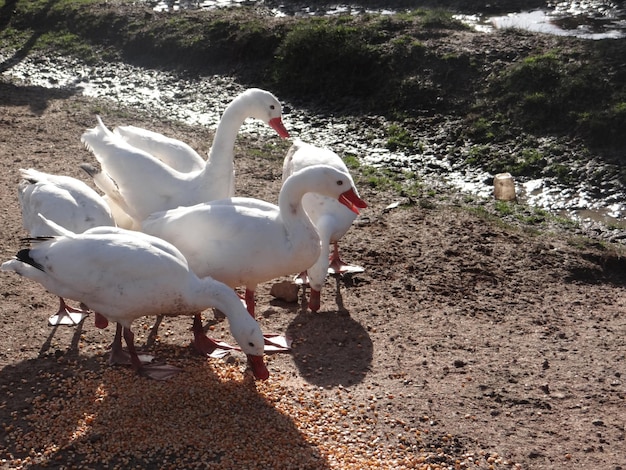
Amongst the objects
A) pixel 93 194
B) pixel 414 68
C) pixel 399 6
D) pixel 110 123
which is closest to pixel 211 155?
pixel 93 194

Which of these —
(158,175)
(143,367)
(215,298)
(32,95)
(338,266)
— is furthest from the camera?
(32,95)

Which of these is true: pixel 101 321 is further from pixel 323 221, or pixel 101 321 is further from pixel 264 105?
pixel 264 105

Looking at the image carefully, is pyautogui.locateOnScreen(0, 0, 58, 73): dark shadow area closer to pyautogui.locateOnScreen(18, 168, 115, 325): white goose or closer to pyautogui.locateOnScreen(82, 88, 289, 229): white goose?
pyautogui.locateOnScreen(82, 88, 289, 229): white goose

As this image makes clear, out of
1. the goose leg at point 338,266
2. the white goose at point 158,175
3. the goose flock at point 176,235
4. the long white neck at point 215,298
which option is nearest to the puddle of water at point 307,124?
the goose leg at point 338,266

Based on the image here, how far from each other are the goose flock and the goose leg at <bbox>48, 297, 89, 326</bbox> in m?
0.01

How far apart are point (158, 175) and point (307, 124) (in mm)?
4322

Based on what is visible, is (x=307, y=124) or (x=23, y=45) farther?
(x=23, y=45)

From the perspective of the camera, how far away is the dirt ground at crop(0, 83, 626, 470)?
4.65 m

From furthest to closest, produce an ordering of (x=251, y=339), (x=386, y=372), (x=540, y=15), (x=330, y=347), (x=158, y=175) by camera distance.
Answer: (x=540, y=15) < (x=158, y=175) < (x=330, y=347) < (x=386, y=372) < (x=251, y=339)

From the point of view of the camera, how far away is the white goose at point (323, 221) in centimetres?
624

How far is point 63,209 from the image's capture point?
5.79 metres

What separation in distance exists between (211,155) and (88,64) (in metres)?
7.21

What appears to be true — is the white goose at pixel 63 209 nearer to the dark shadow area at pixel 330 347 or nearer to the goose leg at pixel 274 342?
the goose leg at pixel 274 342

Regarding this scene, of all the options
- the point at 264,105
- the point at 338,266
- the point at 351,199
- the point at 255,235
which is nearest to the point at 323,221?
the point at 338,266
